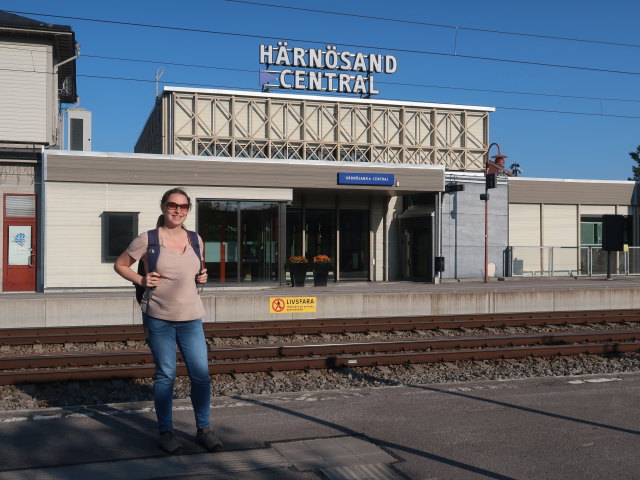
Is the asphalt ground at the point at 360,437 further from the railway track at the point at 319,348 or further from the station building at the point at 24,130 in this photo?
the station building at the point at 24,130

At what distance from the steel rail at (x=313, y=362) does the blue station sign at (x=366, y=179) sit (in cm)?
1332

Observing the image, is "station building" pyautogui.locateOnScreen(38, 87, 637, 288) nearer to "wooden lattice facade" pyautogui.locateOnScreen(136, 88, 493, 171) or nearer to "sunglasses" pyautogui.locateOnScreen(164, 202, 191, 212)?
"wooden lattice facade" pyautogui.locateOnScreen(136, 88, 493, 171)

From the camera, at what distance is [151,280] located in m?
5.08

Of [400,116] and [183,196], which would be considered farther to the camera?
[400,116]

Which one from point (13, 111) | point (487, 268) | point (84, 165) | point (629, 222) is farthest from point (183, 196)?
point (629, 222)

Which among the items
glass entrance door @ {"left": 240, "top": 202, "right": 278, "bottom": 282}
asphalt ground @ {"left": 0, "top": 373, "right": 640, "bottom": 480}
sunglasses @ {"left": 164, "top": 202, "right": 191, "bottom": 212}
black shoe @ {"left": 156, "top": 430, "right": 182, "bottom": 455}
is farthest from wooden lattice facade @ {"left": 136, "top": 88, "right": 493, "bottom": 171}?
black shoe @ {"left": 156, "top": 430, "right": 182, "bottom": 455}

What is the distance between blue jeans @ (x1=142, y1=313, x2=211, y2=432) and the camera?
5.20 meters

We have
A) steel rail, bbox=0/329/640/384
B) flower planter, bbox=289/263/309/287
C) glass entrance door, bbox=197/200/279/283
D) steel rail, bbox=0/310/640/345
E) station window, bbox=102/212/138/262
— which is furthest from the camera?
flower planter, bbox=289/263/309/287

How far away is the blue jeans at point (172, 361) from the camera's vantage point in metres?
5.20

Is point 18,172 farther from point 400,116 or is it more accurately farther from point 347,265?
point 400,116

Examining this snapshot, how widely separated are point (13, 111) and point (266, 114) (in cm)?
1475

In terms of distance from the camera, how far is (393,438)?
18.5ft

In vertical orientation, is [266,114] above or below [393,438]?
above

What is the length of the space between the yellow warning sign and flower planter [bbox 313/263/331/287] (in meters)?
7.08
